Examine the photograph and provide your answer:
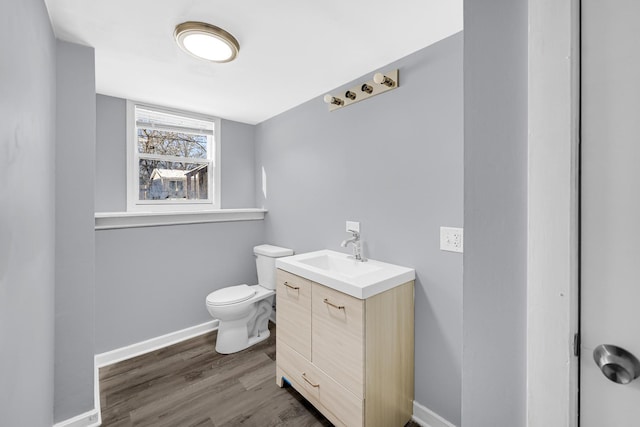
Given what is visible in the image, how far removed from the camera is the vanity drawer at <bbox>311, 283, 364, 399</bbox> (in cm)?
135

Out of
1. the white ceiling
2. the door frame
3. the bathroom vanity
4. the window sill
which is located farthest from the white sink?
the white ceiling

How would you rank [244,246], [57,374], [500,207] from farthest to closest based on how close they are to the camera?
[244,246]
[57,374]
[500,207]

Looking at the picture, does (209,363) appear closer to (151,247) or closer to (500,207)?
(151,247)

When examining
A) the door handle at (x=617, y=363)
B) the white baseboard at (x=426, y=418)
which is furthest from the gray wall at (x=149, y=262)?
the door handle at (x=617, y=363)

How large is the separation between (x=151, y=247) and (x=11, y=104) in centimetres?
180

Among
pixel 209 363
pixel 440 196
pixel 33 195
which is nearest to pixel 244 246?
pixel 209 363

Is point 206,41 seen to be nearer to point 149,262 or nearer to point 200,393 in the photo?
point 149,262

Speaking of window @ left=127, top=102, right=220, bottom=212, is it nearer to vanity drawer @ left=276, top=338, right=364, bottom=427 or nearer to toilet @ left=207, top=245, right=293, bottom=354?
toilet @ left=207, top=245, right=293, bottom=354

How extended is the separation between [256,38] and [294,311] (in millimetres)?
1706

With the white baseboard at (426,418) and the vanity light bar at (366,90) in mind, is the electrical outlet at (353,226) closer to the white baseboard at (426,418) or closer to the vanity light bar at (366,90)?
the vanity light bar at (366,90)

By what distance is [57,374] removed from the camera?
1492 millimetres

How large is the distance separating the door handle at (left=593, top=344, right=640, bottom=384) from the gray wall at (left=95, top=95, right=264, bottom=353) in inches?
109

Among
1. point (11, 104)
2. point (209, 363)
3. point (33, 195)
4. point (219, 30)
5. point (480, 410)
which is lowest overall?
point (209, 363)

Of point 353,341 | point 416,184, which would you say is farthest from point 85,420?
point 416,184
